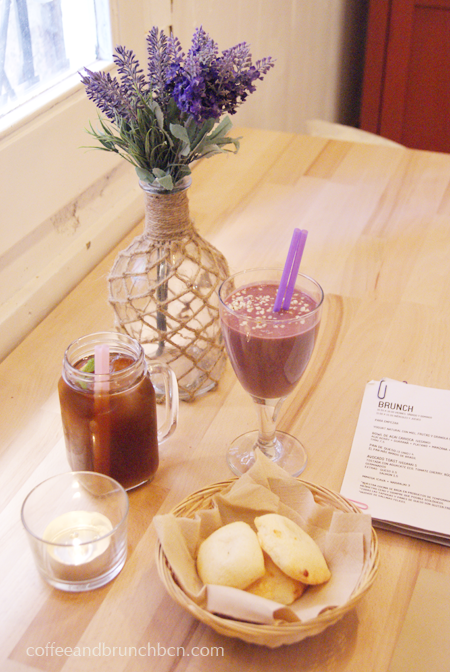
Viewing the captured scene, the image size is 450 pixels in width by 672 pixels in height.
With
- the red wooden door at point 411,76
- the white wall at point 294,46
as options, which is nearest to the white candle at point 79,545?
the white wall at point 294,46

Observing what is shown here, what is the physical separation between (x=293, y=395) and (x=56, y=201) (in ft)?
1.58

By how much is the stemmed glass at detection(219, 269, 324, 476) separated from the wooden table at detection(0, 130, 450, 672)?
27 mm

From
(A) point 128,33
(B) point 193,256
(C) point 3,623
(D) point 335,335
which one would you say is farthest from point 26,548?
(A) point 128,33

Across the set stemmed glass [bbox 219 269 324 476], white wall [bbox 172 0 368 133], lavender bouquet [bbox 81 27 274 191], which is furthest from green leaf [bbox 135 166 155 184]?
white wall [bbox 172 0 368 133]

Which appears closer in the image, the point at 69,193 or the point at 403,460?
the point at 403,460

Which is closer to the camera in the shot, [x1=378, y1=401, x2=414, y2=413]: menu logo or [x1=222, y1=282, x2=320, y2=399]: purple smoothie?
[x1=222, y1=282, x2=320, y2=399]: purple smoothie

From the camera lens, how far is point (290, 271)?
0.68 m

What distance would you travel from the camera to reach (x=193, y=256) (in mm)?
791

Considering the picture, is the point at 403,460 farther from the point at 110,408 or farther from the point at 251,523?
the point at 110,408

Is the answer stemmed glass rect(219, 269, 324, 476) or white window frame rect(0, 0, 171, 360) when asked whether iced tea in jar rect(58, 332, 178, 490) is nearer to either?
stemmed glass rect(219, 269, 324, 476)

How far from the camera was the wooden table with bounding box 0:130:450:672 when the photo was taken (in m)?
0.58

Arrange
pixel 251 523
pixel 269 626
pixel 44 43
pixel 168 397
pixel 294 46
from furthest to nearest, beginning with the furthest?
pixel 294 46 < pixel 44 43 < pixel 168 397 < pixel 251 523 < pixel 269 626

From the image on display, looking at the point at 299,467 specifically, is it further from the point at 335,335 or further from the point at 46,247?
the point at 46,247

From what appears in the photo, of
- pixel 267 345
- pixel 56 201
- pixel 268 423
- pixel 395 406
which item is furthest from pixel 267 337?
pixel 56 201
